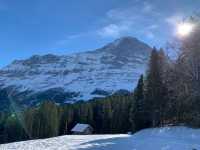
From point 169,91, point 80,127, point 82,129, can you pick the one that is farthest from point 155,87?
point 80,127

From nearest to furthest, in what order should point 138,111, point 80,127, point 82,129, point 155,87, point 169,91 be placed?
point 169,91, point 155,87, point 138,111, point 82,129, point 80,127

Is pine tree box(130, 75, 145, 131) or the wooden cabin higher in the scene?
pine tree box(130, 75, 145, 131)

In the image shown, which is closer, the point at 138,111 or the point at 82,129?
the point at 138,111

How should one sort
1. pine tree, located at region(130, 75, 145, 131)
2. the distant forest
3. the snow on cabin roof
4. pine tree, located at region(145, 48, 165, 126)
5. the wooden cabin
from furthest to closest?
the snow on cabin roof, the wooden cabin, pine tree, located at region(130, 75, 145, 131), pine tree, located at region(145, 48, 165, 126), the distant forest

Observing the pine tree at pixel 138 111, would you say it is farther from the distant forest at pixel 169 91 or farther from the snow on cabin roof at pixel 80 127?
the snow on cabin roof at pixel 80 127

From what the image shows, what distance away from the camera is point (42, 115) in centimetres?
9238

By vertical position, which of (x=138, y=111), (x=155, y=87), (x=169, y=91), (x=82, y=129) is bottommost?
(x=82, y=129)

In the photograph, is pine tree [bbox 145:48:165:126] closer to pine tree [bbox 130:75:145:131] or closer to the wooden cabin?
pine tree [bbox 130:75:145:131]

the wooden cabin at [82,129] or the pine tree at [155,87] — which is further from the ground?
the pine tree at [155,87]

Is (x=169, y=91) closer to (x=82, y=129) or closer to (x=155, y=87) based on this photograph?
(x=155, y=87)

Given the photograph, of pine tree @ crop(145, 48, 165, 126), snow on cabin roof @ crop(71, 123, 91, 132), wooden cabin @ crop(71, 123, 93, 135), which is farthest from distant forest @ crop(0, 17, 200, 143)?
snow on cabin roof @ crop(71, 123, 91, 132)

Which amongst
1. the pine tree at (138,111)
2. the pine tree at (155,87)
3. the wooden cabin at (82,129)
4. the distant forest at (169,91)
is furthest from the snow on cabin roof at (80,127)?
the pine tree at (155,87)

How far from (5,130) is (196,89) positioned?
244 feet

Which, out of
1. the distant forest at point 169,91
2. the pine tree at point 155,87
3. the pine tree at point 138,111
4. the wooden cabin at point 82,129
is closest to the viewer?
the distant forest at point 169,91
